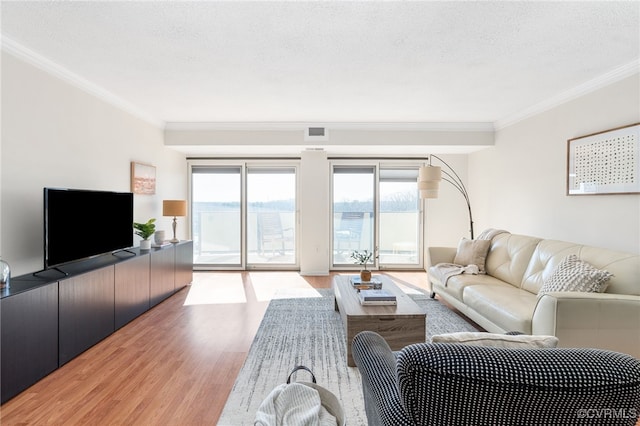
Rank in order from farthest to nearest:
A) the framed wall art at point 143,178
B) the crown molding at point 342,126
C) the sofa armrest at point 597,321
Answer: the crown molding at point 342,126 < the framed wall art at point 143,178 < the sofa armrest at point 597,321

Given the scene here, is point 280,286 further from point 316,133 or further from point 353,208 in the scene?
point 316,133

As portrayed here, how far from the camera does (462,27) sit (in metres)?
2.38

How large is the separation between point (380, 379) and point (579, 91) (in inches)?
154

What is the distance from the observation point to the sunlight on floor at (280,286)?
4559 millimetres

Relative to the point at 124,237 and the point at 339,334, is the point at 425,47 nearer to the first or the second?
the point at 339,334

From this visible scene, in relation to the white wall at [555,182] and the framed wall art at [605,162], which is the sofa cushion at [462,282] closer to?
the white wall at [555,182]

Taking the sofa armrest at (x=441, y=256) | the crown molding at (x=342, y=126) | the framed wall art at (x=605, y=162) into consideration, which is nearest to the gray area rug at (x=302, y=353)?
the sofa armrest at (x=441, y=256)

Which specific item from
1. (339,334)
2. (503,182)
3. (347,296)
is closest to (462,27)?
(347,296)

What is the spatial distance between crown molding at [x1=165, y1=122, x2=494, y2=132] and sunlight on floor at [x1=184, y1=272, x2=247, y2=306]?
246 centimetres

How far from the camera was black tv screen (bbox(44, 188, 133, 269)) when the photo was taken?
2.66m

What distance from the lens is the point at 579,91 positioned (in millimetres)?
3535

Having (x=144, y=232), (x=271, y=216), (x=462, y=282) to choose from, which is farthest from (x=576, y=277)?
(x=271, y=216)

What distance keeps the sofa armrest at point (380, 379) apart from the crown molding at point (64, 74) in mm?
3356

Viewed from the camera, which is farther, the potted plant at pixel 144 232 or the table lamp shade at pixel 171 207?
the table lamp shade at pixel 171 207
